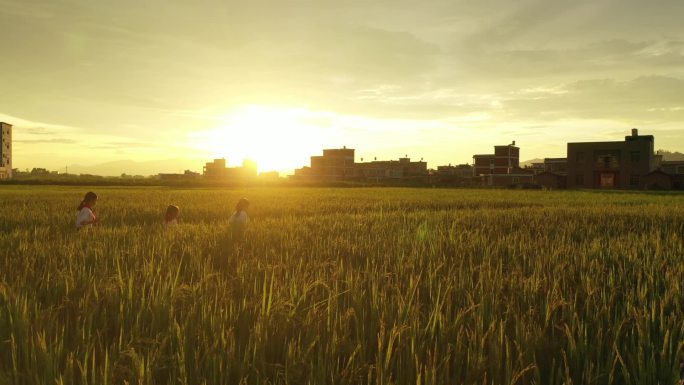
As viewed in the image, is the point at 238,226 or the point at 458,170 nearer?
the point at 238,226

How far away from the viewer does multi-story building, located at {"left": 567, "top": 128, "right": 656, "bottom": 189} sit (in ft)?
185

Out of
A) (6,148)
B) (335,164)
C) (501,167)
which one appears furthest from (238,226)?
(6,148)

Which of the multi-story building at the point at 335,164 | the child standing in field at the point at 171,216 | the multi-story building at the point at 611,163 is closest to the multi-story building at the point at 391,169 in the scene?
the multi-story building at the point at 335,164

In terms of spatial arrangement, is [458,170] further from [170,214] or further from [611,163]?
[170,214]

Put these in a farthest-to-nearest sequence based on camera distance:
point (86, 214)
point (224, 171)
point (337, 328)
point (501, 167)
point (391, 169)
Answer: point (224, 171), point (391, 169), point (501, 167), point (86, 214), point (337, 328)

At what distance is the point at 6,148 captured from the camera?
91.1 m

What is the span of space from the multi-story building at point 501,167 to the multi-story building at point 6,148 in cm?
8976

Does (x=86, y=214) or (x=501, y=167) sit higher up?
(x=501, y=167)

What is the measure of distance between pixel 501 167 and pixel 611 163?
19566 millimetres

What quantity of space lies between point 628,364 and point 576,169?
65.7 meters

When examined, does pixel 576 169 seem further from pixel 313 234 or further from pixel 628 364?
pixel 628 364

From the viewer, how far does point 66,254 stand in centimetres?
519

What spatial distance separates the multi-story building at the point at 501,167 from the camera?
235ft

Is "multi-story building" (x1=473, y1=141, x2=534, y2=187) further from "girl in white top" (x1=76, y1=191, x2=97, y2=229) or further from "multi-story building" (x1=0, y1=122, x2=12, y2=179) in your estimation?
"multi-story building" (x1=0, y1=122, x2=12, y2=179)
